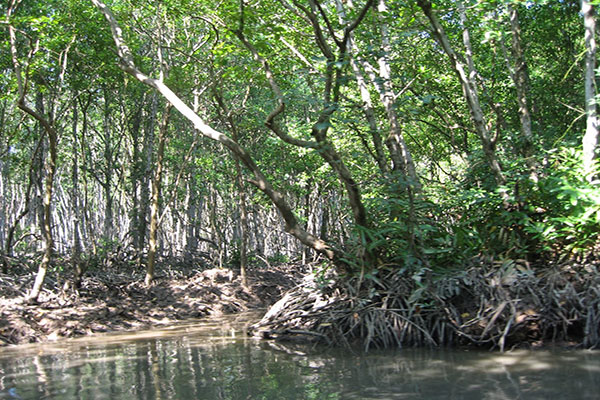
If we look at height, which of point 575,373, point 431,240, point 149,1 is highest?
point 149,1

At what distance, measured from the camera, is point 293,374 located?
15.1 feet

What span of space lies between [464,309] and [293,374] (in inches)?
88.5

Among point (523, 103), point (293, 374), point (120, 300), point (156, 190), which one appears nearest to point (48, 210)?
point (120, 300)

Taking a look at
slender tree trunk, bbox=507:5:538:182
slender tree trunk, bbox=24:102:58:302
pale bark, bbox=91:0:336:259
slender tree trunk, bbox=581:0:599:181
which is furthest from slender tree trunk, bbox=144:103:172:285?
slender tree trunk, bbox=581:0:599:181

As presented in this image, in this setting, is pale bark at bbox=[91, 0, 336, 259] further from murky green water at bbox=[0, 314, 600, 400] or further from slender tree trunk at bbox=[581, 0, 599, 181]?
slender tree trunk at bbox=[581, 0, 599, 181]

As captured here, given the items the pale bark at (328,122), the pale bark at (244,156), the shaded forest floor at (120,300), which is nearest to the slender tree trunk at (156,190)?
the shaded forest floor at (120,300)

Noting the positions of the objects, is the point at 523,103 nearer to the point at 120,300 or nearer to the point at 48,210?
the point at 48,210

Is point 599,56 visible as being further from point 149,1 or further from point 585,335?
point 149,1

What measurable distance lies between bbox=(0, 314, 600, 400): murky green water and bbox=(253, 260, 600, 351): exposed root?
12.0 inches

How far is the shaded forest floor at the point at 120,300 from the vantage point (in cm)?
844

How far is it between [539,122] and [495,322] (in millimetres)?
7646

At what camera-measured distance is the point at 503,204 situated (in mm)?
6527

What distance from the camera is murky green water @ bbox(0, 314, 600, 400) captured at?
3818 mm

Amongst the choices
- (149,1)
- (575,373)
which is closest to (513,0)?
(575,373)
